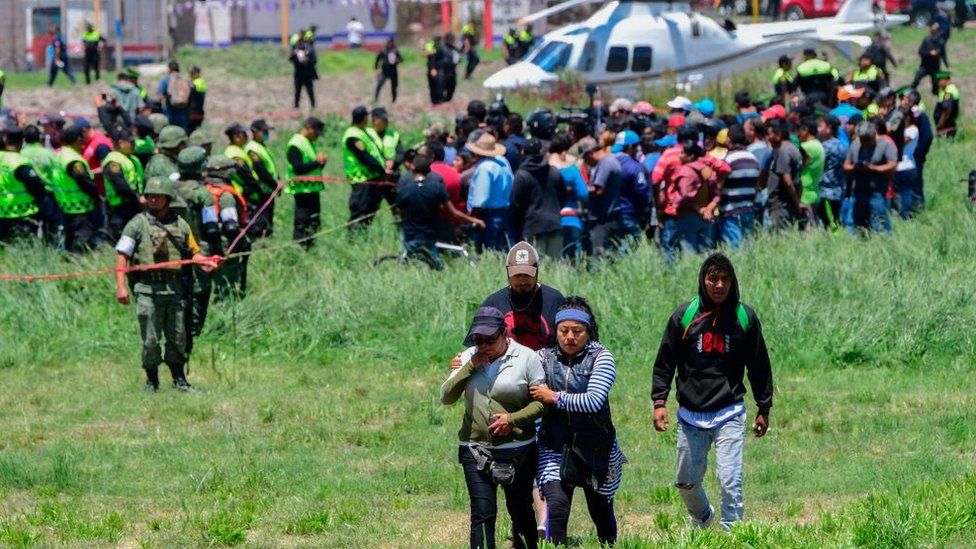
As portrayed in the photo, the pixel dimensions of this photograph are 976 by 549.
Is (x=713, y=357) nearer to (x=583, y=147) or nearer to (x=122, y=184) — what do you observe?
(x=583, y=147)

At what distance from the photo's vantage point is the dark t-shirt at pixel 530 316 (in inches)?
339

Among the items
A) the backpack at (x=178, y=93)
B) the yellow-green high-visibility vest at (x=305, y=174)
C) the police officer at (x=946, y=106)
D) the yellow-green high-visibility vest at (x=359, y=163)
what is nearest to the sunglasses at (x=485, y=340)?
the yellow-green high-visibility vest at (x=305, y=174)

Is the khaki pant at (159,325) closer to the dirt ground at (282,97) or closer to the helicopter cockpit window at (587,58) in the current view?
the dirt ground at (282,97)

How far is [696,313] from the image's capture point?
27.4ft

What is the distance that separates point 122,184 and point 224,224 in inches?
132

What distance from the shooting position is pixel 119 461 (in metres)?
11.1

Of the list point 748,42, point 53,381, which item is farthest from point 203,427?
point 748,42

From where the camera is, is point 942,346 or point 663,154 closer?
point 942,346

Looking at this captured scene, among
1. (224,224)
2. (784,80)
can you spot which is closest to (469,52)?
(784,80)

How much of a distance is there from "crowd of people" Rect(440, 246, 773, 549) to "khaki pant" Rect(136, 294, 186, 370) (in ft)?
16.1

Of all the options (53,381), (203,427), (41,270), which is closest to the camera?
(203,427)

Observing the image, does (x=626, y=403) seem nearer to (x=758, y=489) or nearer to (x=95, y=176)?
(x=758, y=489)

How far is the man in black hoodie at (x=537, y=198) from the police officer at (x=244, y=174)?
328 centimetres

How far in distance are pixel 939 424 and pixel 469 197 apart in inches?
246
